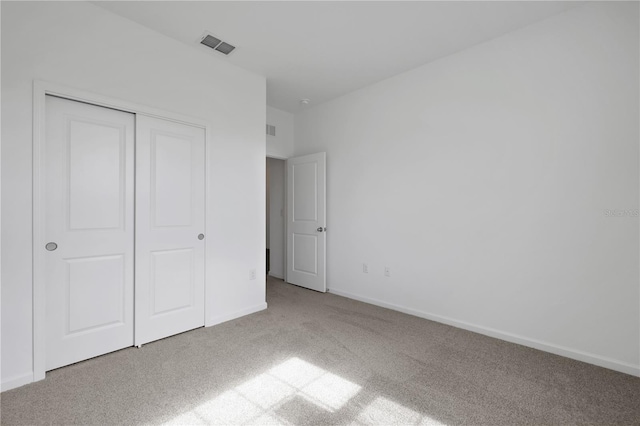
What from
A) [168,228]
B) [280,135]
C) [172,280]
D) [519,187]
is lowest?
[172,280]

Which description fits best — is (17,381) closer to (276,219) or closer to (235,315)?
(235,315)

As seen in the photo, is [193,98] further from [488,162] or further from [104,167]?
[488,162]

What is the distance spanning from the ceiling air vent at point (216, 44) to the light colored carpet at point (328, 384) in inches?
112

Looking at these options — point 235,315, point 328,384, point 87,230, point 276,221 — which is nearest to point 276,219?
point 276,221

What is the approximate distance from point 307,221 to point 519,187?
279cm

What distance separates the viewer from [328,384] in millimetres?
2057

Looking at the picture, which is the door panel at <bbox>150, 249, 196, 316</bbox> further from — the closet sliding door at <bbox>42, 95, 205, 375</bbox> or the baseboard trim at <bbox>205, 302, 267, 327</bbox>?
the baseboard trim at <bbox>205, 302, 267, 327</bbox>

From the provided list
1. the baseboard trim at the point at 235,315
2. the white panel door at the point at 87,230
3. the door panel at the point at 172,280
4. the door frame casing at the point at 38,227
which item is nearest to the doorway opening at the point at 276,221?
the baseboard trim at the point at 235,315

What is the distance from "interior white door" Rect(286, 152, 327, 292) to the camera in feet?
14.4

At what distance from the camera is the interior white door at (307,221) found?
438 centimetres

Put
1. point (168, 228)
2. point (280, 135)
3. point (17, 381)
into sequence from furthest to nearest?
point (280, 135) < point (168, 228) < point (17, 381)

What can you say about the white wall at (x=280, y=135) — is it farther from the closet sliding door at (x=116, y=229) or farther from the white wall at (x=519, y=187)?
the closet sliding door at (x=116, y=229)

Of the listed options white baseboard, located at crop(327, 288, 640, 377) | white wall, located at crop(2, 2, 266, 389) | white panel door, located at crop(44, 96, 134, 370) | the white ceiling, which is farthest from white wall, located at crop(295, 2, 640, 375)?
white panel door, located at crop(44, 96, 134, 370)

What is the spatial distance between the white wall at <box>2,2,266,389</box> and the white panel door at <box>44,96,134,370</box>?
0.49 feet
